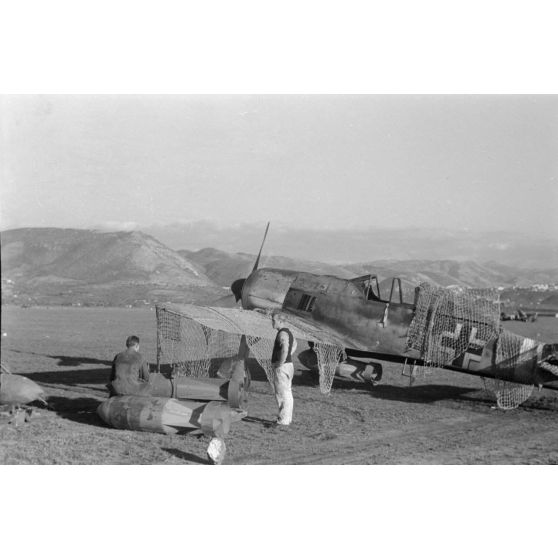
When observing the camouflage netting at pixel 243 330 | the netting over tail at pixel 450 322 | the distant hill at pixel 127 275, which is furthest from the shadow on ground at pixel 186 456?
the distant hill at pixel 127 275

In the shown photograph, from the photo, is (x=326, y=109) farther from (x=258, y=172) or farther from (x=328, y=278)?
(x=328, y=278)

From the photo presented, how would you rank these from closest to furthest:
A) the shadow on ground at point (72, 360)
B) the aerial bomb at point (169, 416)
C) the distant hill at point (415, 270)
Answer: the aerial bomb at point (169, 416) → the shadow on ground at point (72, 360) → the distant hill at point (415, 270)

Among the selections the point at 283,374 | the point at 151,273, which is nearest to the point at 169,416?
the point at 283,374

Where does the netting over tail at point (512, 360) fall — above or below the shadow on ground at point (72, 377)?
above

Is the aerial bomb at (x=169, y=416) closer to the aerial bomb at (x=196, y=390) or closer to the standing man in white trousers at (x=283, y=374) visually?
the aerial bomb at (x=196, y=390)

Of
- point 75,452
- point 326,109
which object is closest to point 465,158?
point 326,109

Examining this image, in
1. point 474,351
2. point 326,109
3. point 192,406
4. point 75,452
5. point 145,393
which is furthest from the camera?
point 474,351
